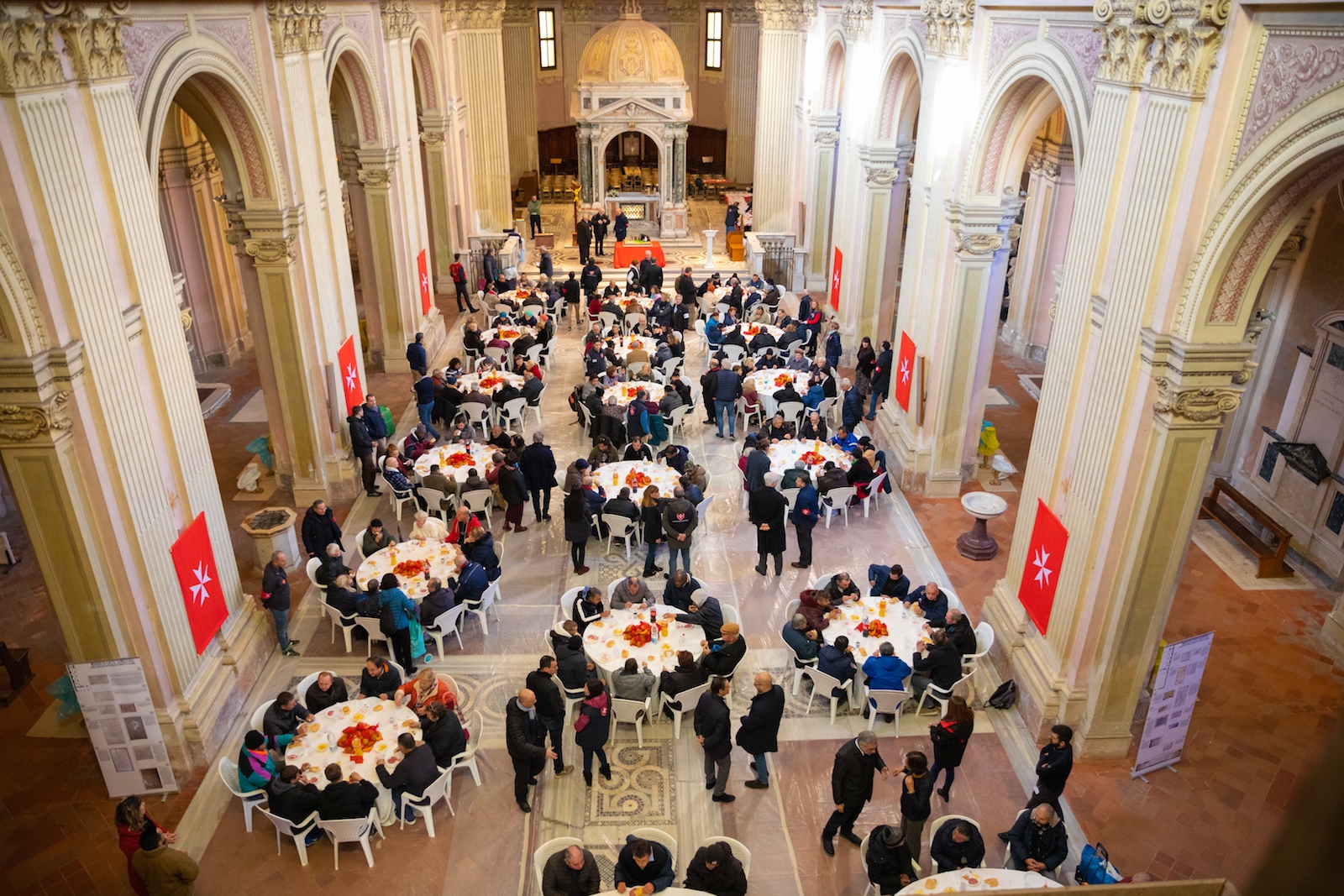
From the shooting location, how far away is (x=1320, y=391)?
12.4 m

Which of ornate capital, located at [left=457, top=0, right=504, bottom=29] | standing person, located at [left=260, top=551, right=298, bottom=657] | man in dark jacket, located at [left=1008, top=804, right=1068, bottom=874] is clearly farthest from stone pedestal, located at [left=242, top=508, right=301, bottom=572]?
ornate capital, located at [left=457, top=0, right=504, bottom=29]

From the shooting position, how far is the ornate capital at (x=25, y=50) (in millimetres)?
6496

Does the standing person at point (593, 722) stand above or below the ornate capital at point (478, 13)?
below

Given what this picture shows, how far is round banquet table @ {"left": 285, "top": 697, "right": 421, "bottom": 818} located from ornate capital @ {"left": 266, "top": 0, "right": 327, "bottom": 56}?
827cm

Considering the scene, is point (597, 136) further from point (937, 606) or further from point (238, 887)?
point (238, 887)

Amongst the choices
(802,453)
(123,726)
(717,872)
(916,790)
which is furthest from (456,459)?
(916,790)

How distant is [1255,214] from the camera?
6.75 metres

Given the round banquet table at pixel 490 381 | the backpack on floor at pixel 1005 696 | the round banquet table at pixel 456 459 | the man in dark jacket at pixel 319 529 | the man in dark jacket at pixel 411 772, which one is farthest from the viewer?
the round banquet table at pixel 490 381

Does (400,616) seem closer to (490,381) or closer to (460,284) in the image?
(490,381)

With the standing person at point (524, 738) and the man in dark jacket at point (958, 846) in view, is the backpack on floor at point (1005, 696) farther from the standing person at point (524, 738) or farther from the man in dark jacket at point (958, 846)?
the standing person at point (524, 738)

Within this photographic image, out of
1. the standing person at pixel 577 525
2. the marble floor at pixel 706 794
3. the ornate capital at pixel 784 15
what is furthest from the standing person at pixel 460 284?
the marble floor at pixel 706 794

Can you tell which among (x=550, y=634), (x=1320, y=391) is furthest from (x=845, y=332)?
(x=550, y=634)

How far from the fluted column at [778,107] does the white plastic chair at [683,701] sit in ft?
58.9

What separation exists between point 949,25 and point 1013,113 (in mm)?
1682
